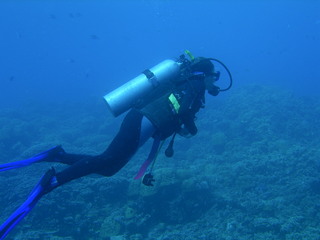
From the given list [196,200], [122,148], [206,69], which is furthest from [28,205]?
[196,200]

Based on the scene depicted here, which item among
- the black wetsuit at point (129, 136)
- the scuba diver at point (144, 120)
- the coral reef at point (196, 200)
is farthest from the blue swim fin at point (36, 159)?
the coral reef at point (196, 200)

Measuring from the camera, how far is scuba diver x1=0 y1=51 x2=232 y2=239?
432cm

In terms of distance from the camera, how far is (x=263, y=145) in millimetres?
13312

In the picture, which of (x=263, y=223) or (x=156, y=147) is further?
(x=263, y=223)

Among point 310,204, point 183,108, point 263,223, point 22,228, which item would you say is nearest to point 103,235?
point 22,228

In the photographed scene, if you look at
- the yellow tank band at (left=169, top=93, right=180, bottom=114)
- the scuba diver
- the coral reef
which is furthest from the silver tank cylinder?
the coral reef

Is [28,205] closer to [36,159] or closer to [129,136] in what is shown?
[36,159]

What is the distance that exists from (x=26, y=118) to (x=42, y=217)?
69.8ft

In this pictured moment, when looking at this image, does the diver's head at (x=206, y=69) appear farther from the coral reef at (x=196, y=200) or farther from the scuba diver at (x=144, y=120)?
the coral reef at (x=196, y=200)

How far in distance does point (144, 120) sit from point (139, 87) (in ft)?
2.36

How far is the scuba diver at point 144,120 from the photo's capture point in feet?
14.2

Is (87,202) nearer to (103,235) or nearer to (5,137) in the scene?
(103,235)

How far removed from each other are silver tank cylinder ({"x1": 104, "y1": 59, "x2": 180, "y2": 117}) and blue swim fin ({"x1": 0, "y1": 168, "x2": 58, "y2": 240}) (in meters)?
1.56

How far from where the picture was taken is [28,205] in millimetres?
3732
